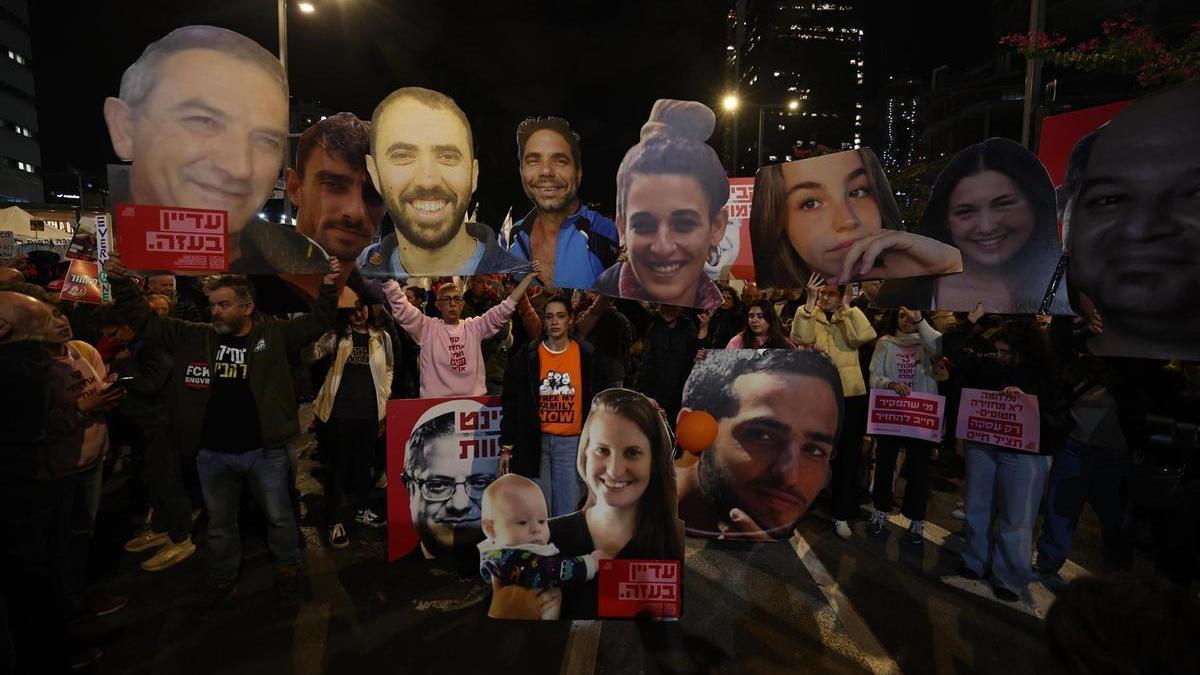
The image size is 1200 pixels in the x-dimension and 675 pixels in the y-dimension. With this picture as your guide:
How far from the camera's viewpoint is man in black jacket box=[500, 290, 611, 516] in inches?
173

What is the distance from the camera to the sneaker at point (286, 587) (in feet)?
14.4

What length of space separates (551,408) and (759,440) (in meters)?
1.50

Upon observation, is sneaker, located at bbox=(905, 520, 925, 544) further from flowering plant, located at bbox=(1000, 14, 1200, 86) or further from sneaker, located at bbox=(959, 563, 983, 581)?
flowering plant, located at bbox=(1000, 14, 1200, 86)

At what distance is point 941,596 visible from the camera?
15.0 feet

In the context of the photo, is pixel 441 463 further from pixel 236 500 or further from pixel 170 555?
pixel 170 555

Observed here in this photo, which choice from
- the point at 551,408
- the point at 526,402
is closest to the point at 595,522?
the point at 551,408

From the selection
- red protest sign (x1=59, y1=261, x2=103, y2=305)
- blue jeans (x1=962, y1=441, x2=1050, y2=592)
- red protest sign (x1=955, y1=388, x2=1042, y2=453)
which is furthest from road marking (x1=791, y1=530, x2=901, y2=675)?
red protest sign (x1=59, y1=261, x2=103, y2=305)

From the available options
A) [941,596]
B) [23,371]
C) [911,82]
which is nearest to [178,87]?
[23,371]

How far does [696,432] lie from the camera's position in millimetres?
4043

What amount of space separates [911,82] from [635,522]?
7270cm

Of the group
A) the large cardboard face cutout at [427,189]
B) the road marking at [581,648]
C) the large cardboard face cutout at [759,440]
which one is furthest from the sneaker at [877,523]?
the large cardboard face cutout at [427,189]

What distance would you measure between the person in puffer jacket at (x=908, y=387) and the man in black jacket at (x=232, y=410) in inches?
197

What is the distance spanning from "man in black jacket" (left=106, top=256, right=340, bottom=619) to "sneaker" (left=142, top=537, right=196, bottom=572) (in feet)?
2.84

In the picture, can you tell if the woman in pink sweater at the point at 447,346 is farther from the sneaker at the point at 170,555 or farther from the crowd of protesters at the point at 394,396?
the sneaker at the point at 170,555
